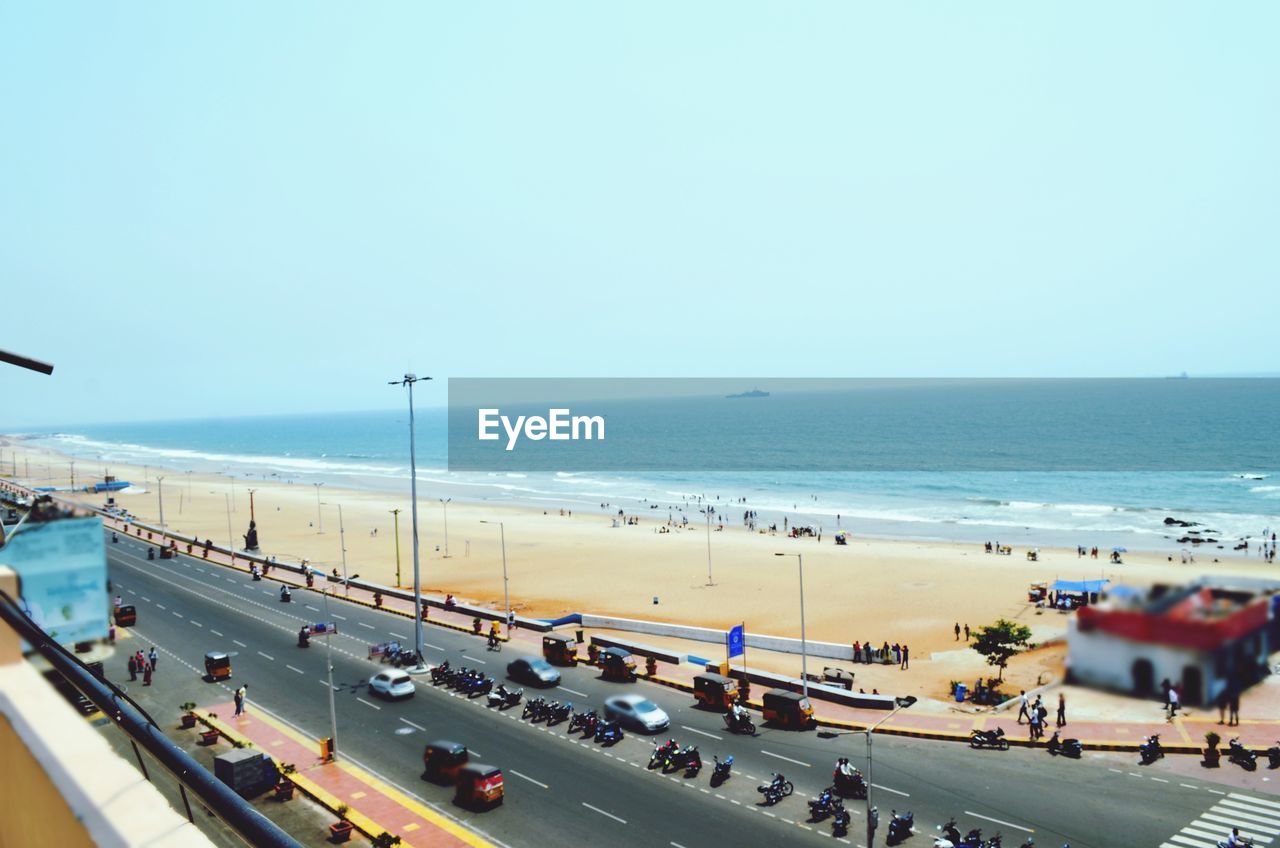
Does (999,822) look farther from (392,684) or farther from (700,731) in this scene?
(392,684)

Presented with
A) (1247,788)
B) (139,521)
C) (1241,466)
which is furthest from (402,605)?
(1241,466)

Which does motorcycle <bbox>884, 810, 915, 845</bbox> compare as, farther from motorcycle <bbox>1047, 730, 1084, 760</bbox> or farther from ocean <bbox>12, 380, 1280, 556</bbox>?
ocean <bbox>12, 380, 1280, 556</bbox>

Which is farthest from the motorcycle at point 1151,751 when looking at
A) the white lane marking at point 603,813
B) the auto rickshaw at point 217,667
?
the auto rickshaw at point 217,667

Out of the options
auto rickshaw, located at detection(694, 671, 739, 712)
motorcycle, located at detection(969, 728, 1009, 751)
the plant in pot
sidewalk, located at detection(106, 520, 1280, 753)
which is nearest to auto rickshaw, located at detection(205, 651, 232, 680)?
sidewalk, located at detection(106, 520, 1280, 753)

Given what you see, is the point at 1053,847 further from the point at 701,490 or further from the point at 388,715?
the point at 701,490

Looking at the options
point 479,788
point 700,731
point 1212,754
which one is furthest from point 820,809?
point 1212,754

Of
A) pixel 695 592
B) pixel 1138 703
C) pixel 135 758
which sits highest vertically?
pixel 1138 703
